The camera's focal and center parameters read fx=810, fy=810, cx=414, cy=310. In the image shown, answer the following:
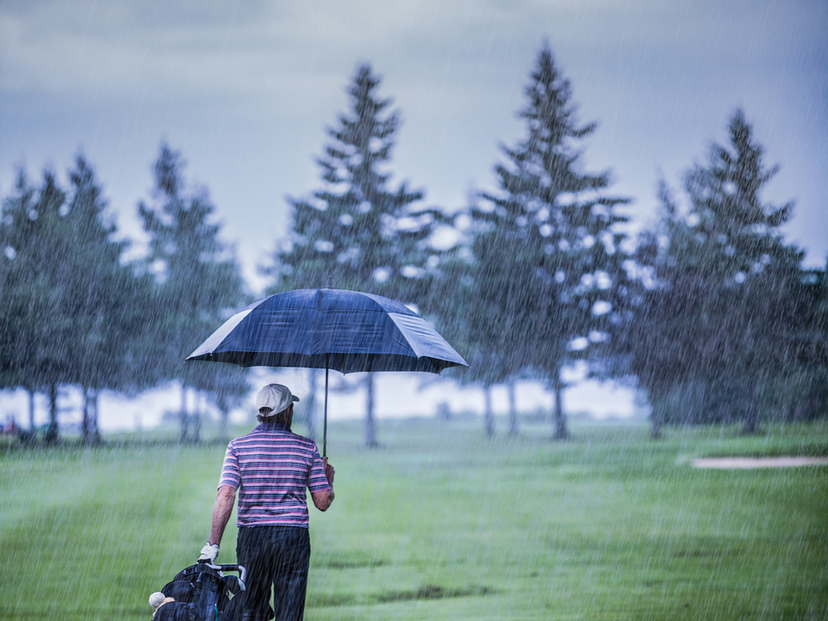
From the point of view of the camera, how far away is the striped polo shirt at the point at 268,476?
420 cm

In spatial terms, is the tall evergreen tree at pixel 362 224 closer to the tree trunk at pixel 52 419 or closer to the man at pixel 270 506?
the tree trunk at pixel 52 419

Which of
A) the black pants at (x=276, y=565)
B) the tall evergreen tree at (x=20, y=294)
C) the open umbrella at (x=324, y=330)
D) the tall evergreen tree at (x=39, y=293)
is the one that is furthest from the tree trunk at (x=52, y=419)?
the black pants at (x=276, y=565)

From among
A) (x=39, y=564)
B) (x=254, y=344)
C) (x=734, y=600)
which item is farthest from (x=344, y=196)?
(x=254, y=344)

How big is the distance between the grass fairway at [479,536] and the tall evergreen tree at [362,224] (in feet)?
Result: 27.9

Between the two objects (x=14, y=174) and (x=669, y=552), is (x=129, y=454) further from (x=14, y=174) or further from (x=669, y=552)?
(x=669, y=552)

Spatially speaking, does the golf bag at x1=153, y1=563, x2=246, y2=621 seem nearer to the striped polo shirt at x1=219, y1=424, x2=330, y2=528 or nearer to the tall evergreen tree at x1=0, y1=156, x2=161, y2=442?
the striped polo shirt at x1=219, y1=424, x2=330, y2=528

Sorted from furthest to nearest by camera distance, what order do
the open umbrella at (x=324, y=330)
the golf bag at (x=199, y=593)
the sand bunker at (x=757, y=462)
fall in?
the sand bunker at (x=757, y=462) → the open umbrella at (x=324, y=330) → the golf bag at (x=199, y=593)

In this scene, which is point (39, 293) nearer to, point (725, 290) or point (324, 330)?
point (725, 290)

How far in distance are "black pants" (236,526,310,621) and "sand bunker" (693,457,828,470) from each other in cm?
2230

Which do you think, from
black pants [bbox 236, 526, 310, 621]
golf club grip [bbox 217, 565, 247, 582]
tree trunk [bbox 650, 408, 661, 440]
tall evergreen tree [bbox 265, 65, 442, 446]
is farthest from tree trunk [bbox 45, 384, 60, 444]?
golf club grip [bbox 217, 565, 247, 582]

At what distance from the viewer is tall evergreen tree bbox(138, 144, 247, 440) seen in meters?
37.0

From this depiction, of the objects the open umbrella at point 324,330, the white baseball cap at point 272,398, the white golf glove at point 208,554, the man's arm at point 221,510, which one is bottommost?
the white golf glove at point 208,554

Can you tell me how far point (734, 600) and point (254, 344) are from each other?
20.5 ft

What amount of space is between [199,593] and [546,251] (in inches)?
1217
